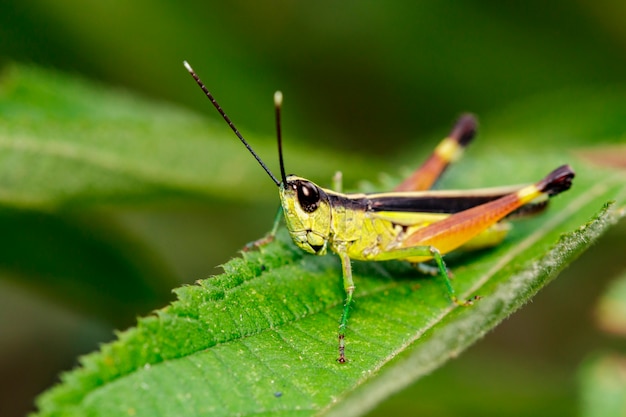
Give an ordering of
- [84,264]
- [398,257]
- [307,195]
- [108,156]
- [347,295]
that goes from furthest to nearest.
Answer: [84,264] → [108,156] → [398,257] → [307,195] → [347,295]

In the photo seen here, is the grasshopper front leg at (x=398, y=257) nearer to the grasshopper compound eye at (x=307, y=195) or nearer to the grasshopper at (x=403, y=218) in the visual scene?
the grasshopper at (x=403, y=218)

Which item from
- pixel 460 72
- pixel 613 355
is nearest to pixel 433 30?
pixel 460 72

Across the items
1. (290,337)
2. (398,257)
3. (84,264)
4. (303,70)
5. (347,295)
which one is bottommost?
(290,337)

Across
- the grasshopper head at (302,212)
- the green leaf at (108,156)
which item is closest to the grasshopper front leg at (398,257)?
the grasshopper head at (302,212)

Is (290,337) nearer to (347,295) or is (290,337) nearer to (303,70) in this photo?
(347,295)

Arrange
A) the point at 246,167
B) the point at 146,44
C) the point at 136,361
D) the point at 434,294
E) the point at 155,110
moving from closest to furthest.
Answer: the point at 136,361 → the point at 434,294 → the point at 246,167 → the point at 155,110 → the point at 146,44

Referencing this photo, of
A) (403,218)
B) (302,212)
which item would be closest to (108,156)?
(302,212)

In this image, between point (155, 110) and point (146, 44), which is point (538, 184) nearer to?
point (155, 110)
